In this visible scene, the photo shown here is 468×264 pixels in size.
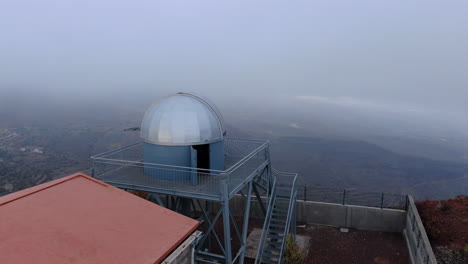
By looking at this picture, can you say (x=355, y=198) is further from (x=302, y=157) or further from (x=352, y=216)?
(x=302, y=157)

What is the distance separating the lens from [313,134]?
130 m

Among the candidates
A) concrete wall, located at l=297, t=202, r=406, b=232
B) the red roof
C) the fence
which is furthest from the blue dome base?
concrete wall, located at l=297, t=202, r=406, b=232

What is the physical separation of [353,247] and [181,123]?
11791mm

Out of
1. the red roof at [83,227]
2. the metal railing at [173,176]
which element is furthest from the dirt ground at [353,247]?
the red roof at [83,227]

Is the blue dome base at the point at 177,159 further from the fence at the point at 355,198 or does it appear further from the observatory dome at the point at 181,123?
the fence at the point at 355,198

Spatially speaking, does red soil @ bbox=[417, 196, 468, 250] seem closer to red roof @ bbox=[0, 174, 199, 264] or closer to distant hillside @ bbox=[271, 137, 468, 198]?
red roof @ bbox=[0, 174, 199, 264]

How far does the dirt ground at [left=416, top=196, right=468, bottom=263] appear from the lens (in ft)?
46.1

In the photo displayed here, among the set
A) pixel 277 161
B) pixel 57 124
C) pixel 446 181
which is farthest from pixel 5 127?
pixel 446 181

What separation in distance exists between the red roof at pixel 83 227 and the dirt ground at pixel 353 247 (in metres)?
10.0

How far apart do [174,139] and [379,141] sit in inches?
5416

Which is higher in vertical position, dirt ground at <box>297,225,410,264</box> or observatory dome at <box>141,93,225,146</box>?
observatory dome at <box>141,93,225,146</box>

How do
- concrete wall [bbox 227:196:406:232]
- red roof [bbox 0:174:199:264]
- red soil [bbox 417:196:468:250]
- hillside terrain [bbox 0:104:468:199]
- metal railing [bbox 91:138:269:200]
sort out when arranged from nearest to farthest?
red roof [bbox 0:174:199:264], metal railing [bbox 91:138:269:200], red soil [bbox 417:196:468:250], concrete wall [bbox 227:196:406:232], hillside terrain [bbox 0:104:468:199]

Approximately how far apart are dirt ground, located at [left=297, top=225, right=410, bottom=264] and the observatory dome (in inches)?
332

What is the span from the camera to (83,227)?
8.23 m
